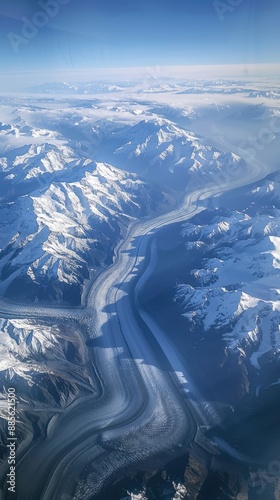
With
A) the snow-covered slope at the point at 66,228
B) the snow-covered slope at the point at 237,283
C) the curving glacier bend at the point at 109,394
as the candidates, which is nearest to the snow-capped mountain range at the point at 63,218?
the snow-covered slope at the point at 66,228

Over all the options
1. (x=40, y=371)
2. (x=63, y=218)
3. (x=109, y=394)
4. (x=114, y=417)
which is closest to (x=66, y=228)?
(x=63, y=218)

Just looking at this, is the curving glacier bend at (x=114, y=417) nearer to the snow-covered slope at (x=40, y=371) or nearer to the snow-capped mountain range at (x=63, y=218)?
the snow-covered slope at (x=40, y=371)

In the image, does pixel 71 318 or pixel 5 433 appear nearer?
pixel 5 433

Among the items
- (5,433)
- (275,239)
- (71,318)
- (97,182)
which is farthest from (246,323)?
(97,182)

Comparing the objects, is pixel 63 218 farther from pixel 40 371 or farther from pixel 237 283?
pixel 40 371

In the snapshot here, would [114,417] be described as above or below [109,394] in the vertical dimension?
below

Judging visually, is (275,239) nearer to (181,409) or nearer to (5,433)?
(181,409)

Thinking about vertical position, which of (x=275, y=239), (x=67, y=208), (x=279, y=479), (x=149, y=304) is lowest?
(x=279, y=479)

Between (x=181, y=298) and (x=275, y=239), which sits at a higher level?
(x=275, y=239)

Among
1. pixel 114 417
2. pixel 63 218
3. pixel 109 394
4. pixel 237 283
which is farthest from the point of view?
pixel 63 218

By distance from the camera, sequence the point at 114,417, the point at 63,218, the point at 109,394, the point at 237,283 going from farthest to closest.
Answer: the point at 63,218, the point at 237,283, the point at 109,394, the point at 114,417

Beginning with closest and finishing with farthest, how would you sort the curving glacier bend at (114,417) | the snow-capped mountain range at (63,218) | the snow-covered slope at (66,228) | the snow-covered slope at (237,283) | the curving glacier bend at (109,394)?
the curving glacier bend at (114,417), the curving glacier bend at (109,394), the snow-covered slope at (237,283), the snow-capped mountain range at (63,218), the snow-covered slope at (66,228)
